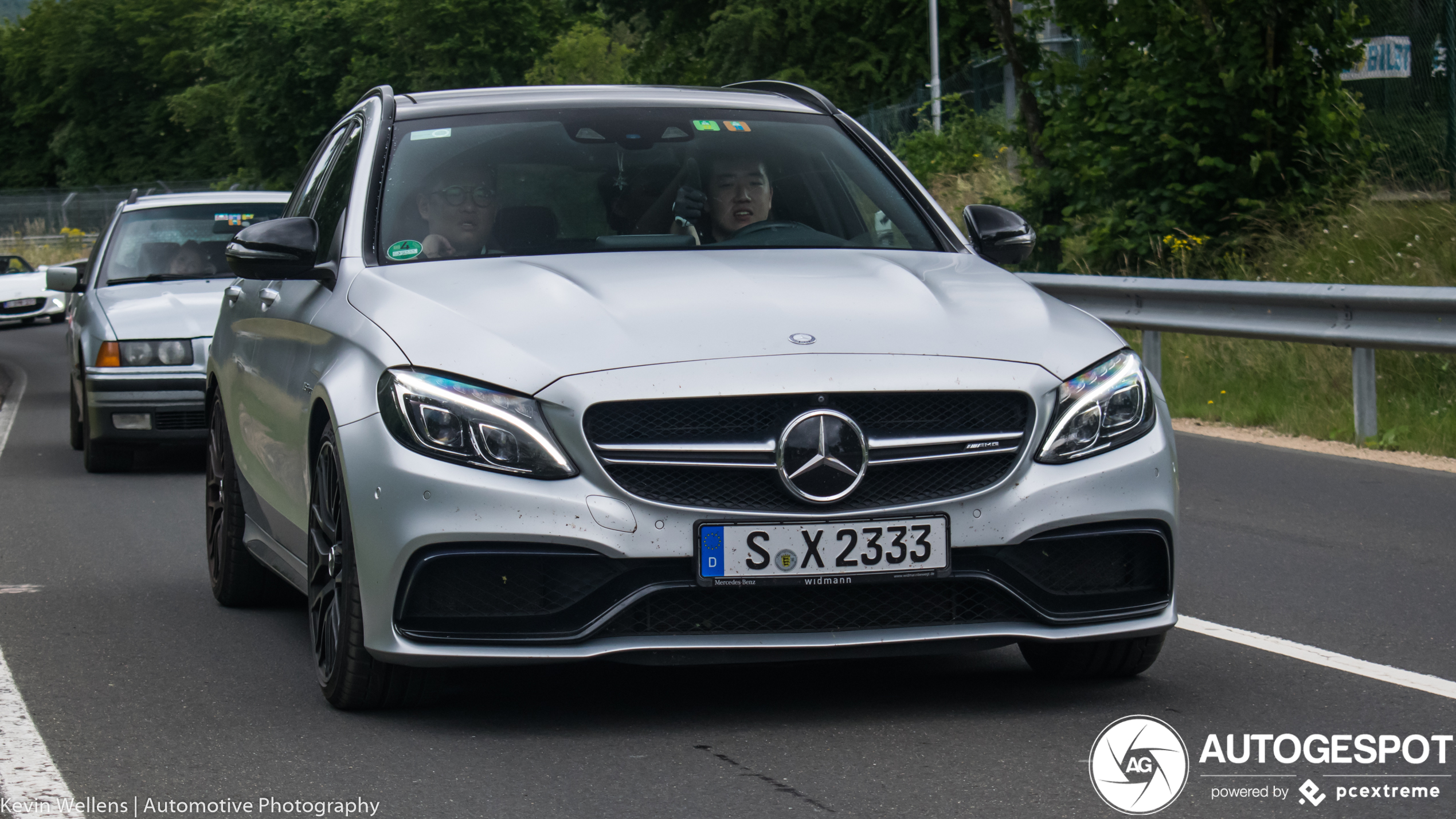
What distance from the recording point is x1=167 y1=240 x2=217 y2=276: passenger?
13109mm

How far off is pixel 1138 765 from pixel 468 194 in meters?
2.59

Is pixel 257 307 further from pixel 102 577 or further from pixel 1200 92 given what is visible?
pixel 1200 92

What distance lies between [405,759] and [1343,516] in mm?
5136

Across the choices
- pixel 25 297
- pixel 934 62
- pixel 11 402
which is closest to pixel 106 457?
pixel 11 402

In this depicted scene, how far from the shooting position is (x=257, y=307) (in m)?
6.51

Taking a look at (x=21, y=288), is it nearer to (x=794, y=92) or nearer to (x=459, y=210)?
(x=794, y=92)

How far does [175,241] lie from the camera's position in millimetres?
13289

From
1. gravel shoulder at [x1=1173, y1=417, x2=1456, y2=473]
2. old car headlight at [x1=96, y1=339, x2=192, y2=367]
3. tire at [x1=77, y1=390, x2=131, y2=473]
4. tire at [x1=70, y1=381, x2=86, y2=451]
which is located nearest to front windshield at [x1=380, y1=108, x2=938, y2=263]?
gravel shoulder at [x1=1173, y1=417, x2=1456, y2=473]

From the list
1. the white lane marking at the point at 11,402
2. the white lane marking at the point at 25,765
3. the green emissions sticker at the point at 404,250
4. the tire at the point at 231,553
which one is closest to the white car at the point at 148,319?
the white lane marking at the point at 11,402

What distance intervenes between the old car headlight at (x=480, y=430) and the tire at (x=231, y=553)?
2.32 metres

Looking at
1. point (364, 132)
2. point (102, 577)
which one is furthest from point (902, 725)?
point (102, 577)

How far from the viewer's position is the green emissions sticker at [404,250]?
5625mm

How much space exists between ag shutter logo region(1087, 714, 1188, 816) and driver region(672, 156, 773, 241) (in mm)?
2006

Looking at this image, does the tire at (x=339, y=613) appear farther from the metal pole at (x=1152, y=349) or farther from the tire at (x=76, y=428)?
the metal pole at (x=1152, y=349)
